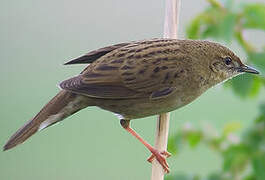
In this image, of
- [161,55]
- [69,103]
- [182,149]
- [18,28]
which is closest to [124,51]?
[161,55]

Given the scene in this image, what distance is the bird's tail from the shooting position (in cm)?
309

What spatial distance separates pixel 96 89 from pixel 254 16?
34.0 inches

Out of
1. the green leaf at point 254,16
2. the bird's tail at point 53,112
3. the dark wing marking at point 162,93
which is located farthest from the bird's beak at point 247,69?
the bird's tail at point 53,112

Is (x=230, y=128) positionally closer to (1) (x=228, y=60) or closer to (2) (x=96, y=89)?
(1) (x=228, y=60)

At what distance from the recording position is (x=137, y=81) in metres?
3.24

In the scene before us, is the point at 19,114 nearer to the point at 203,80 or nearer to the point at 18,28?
the point at 18,28

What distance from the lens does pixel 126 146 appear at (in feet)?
22.7

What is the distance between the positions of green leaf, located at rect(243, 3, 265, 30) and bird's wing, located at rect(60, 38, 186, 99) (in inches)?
17.1

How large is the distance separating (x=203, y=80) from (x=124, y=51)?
45cm

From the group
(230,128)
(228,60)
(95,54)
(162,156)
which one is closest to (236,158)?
(230,128)

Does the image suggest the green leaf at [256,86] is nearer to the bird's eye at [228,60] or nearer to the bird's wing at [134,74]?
the bird's eye at [228,60]

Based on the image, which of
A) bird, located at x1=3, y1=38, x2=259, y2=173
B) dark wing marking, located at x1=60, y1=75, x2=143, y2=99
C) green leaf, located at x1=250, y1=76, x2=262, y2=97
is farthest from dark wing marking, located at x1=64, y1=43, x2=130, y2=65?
green leaf, located at x1=250, y1=76, x2=262, y2=97

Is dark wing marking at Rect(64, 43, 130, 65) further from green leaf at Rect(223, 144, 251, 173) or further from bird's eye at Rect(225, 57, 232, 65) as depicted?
green leaf at Rect(223, 144, 251, 173)

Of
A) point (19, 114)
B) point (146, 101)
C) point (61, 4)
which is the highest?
point (146, 101)
